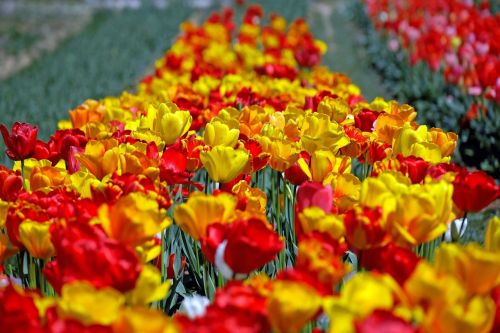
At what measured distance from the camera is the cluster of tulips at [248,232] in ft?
Answer: 4.38

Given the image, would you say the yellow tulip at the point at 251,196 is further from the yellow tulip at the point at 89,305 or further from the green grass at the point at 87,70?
the green grass at the point at 87,70

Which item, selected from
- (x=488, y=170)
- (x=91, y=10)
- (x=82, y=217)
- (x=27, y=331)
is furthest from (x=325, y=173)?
(x=91, y=10)

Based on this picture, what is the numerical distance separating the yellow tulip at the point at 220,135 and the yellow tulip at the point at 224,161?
10.1 inches

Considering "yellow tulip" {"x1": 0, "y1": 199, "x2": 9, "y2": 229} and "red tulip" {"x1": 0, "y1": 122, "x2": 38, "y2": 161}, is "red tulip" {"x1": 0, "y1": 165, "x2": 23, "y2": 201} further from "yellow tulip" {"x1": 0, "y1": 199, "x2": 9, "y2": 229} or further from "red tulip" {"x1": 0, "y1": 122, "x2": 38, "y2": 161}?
"red tulip" {"x1": 0, "y1": 122, "x2": 38, "y2": 161}

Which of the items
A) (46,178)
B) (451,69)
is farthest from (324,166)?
(451,69)

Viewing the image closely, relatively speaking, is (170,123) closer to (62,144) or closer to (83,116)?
(62,144)

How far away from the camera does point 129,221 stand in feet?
5.37

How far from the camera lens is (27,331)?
4.42ft

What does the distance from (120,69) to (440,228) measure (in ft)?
23.1

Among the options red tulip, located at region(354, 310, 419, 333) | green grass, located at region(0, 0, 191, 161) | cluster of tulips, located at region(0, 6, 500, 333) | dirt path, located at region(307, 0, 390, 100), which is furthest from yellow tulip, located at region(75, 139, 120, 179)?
dirt path, located at region(307, 0, 390, 100)

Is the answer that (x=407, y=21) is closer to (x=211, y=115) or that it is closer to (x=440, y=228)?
(x=211, y=115)

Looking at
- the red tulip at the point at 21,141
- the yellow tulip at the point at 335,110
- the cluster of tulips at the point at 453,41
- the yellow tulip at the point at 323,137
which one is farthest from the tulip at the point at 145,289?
the cluster of tulips at the point at 453,41

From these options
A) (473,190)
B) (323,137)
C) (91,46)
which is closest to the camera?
(473,190)

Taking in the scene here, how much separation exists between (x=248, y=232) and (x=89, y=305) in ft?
1.29
